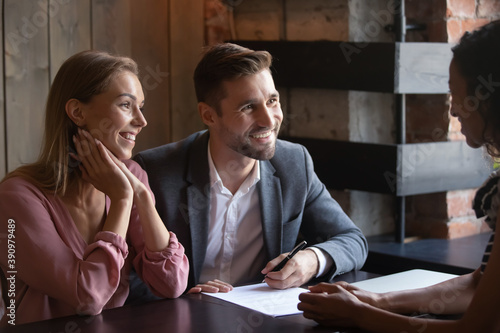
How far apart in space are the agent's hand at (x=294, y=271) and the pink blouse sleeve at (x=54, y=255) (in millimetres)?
376

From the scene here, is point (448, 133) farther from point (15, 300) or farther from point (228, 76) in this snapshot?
point (15, 300)

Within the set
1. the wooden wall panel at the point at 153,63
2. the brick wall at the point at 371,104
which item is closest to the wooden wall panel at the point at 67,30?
the wooden wall panel at the point at 153,63

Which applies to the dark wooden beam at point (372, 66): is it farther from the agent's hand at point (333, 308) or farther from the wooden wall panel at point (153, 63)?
the agent's hand at point (333, 308)

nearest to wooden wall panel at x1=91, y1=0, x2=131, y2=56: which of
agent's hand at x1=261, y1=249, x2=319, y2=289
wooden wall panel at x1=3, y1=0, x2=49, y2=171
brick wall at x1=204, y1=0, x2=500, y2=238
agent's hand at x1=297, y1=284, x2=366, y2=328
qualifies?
wooden wall panel at x1=3, y1=0, x2=49, y2=171

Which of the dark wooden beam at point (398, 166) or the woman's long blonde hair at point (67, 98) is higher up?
the woman's long blonde hair at point (67, 98)

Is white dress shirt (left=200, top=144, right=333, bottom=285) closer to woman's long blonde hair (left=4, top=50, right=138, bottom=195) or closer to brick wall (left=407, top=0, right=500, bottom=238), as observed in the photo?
woman's long blonde hair (left=4, top=50, right=138, bottom=195)

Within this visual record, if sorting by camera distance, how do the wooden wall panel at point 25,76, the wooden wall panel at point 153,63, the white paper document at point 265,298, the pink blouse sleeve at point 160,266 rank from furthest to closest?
the wooden wall panel at point 153,63 < the wooden wall panel at point 25,76 < the pink blouse sleeve at point 160,266 < the white paper document at point 265,298

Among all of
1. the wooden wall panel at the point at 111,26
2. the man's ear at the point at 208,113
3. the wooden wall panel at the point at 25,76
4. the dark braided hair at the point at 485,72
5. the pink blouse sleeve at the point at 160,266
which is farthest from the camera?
the wooden wall panel at the point at 111,26

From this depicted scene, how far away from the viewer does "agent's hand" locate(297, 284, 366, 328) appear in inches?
56.5

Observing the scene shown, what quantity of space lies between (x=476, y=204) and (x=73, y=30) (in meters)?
1.80

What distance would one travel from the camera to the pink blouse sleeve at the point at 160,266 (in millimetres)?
1711

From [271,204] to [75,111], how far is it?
67 centimetres

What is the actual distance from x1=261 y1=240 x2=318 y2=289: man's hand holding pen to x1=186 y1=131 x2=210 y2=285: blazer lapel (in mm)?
283

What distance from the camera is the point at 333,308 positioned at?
1.45 meters
